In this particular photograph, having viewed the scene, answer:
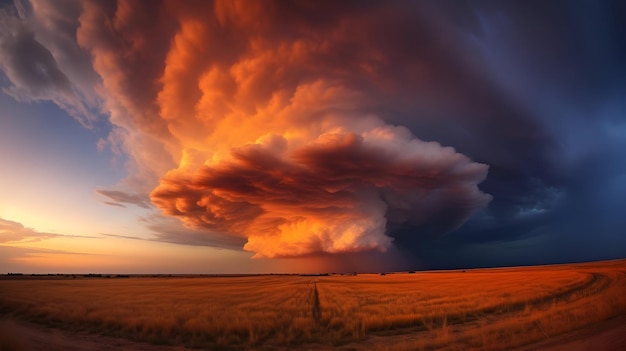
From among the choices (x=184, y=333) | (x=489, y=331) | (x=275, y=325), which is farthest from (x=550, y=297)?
(x=184, y=333)

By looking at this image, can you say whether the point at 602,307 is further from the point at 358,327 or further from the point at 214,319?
the point at 214,319

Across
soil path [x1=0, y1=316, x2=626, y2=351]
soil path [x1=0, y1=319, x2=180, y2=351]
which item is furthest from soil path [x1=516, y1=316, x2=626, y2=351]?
soil path [x1=0, y1=319, x2=180, y2=351]

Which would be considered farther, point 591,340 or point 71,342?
point 71,342

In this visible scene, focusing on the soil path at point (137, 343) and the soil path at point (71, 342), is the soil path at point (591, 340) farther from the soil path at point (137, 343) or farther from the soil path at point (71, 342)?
the soil path at point (71, 342)

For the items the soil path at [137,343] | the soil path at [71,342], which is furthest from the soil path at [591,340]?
the soil path at [71,342]

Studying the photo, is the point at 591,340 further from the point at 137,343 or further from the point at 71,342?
the point at 71,342

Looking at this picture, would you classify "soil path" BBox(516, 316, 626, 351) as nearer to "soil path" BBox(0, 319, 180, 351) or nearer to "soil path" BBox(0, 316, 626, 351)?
"soil path" BBox(0, 316, 626, 351)

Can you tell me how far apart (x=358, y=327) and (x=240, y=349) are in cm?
705

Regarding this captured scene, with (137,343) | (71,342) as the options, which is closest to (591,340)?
(137,343)

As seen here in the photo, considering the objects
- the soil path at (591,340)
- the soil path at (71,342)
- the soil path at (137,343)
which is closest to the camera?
the soil path at (591,340)

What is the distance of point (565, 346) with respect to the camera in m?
12.0

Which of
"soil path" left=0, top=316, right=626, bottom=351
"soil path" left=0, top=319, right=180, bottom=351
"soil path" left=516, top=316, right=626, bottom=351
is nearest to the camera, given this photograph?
"soil path" left=516, top=316, right=626, bottom=351

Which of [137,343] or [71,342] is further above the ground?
[71,342]

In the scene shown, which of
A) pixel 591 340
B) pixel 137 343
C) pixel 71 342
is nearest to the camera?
pixel 591 340
